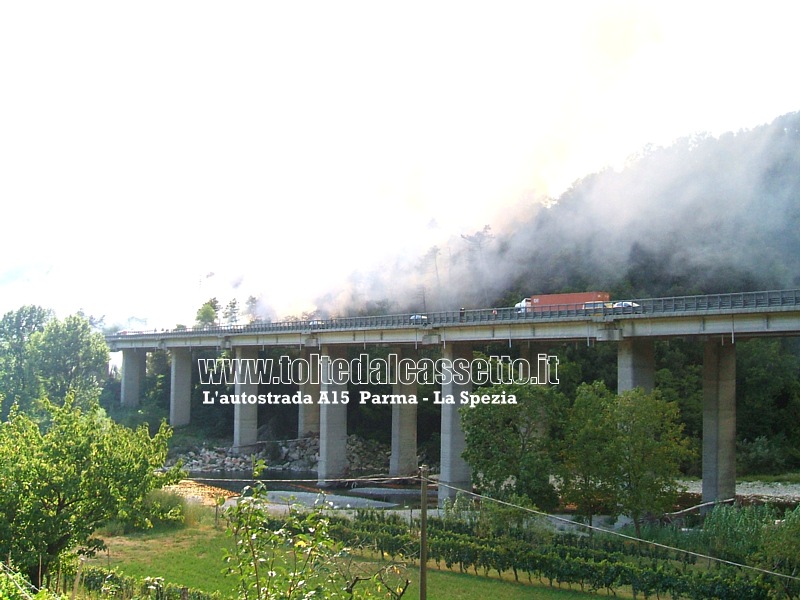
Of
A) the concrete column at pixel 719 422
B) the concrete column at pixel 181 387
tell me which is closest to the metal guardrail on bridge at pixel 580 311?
the concrete column at pixel 719 422

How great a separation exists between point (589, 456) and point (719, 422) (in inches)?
611

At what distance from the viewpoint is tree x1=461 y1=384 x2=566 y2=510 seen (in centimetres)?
4275

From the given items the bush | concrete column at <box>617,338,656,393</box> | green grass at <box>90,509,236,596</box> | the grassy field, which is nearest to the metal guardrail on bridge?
concrete column at <box>617,338,656,393</box>

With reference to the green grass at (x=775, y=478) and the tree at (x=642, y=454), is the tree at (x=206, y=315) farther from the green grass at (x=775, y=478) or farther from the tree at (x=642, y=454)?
the tree at (x=642, y=454)

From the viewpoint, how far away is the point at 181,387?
103 meters

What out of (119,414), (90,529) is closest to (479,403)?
(90,529)

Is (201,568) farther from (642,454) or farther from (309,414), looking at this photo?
(309,414)

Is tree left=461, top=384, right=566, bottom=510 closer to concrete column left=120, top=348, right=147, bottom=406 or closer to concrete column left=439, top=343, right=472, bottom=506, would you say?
concrete column left=439, top=343, right=472, bottom=506

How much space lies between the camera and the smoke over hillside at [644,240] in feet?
313

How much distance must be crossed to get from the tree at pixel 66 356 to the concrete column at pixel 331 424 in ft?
113

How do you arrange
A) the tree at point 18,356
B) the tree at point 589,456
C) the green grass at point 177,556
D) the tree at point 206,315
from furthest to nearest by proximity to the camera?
the tree at point 206,315
the tree at point 18,356
the tree at point 589,456
the green grass at point 177,556

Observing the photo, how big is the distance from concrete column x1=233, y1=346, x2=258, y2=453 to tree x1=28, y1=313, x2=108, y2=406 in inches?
725

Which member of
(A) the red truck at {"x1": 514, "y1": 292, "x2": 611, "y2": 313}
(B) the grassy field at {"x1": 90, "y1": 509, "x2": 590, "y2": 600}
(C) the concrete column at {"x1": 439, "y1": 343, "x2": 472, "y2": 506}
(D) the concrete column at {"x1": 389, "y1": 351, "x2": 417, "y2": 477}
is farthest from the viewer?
(D) the concrete column at {"x1": 389, "y1": 351, "x2": 417, "y2": 477}

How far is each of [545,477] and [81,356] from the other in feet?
242
